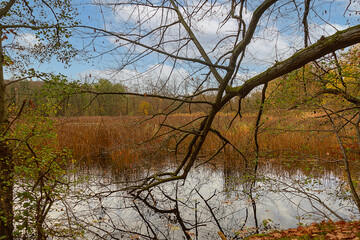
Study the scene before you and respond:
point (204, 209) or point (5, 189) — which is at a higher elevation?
point (5, 189)

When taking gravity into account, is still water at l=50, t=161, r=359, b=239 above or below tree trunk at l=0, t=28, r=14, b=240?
below

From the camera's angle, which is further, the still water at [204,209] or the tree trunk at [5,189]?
the still water at [204,209]

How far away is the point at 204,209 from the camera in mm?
4227

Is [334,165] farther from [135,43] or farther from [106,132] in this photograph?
[106,132]

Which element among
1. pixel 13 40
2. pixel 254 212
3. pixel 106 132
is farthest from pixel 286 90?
pixel 106 132

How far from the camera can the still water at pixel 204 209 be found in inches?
137

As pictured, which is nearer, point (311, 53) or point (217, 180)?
point (311, 53)

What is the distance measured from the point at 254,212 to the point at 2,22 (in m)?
5.21

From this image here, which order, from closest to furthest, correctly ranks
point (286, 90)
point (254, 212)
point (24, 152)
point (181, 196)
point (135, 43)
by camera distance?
point (135, 43), point (24, 152), point (286, 90), point (254, 212), point (181, 196)

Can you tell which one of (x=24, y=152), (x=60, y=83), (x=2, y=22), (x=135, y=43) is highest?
(x=2, y=22)

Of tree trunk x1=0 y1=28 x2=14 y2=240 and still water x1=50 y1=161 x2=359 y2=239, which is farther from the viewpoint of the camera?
still water x1=50 y1=161 x2=359 y2=239

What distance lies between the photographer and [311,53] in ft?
8.70

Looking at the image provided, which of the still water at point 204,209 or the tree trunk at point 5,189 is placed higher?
the tree trunk at point 5,189

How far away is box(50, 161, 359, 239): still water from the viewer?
349 centimetres
